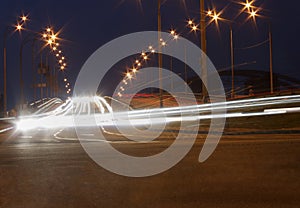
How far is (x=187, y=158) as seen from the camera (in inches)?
600

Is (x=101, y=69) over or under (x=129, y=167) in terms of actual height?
over

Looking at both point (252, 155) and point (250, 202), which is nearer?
point (250, 202)

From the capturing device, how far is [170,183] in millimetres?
11195

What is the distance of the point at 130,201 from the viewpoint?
9477 mm

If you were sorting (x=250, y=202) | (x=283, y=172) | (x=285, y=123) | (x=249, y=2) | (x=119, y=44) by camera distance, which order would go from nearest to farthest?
(x=250, y=202), (x=283, y=172), (x=285, y=123), (x=249, y=2), (x=119, y=44)

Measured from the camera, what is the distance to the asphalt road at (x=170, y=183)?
942 cm

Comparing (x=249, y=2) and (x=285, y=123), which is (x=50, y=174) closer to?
(x=285, y=123)

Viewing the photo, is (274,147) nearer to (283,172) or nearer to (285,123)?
(283,172)

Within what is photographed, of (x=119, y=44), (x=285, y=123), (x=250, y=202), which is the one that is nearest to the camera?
(x=250, y=202)

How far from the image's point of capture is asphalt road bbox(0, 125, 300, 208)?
9.42m

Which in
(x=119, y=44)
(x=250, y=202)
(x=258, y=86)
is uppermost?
(x=119, y=44)

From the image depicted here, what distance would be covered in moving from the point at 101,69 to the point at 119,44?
→ 46.4 meters

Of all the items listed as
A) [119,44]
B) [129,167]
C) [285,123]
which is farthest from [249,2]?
[119,44]

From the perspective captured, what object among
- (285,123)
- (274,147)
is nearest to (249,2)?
(285,123)
